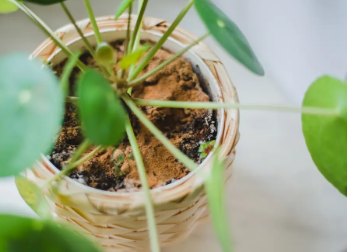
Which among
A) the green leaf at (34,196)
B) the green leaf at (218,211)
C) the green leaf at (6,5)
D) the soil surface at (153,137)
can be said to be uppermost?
the green leaf at (6,5)

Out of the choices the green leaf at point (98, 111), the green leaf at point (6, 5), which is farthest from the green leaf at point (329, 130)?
the green leaf at point (6, 5)

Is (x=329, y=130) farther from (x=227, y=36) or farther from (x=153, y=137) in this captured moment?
(x=153, y=137)

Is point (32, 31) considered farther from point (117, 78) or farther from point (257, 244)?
point (257, 244)

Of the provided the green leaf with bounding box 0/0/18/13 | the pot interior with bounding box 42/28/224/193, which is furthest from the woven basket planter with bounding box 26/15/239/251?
the green leaf with bounding box 0/0/18/13

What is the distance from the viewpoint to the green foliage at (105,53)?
538mm

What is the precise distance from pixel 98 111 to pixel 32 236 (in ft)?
0.58

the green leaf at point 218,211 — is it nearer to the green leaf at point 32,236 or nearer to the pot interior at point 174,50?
the green leaf at point 32,236

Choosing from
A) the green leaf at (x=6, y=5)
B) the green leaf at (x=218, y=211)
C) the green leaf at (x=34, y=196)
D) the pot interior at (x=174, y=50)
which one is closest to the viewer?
the green leaf at (x=218, y=211)

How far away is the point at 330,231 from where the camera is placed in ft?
3.29

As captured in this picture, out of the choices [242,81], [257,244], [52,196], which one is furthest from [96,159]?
[242,81]

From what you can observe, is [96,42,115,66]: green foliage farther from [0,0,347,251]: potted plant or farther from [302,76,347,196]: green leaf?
[302,76,347,196]: green leaf

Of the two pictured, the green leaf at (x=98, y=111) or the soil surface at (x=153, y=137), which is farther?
the soil surface at (x=153, y=137)

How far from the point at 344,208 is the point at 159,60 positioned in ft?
2.21

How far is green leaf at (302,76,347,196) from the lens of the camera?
544 mm
